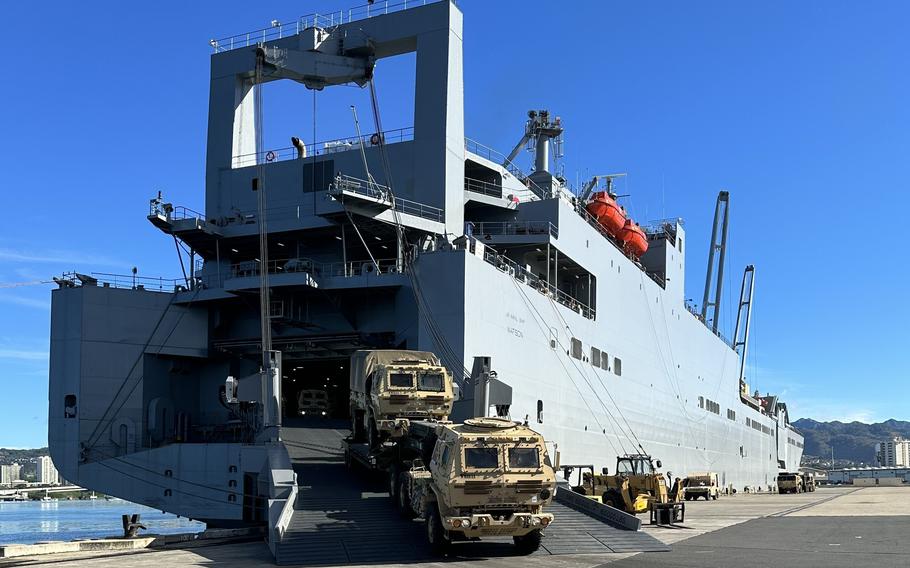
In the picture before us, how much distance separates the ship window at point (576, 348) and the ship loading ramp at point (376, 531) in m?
13.1

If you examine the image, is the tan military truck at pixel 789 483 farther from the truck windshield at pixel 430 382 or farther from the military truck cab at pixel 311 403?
the truck windshield at pixel 430 382

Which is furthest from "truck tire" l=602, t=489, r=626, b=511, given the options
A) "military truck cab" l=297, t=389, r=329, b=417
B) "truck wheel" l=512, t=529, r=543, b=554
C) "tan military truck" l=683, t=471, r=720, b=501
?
"tan military truck" l=683, t=471, r=720, b=501

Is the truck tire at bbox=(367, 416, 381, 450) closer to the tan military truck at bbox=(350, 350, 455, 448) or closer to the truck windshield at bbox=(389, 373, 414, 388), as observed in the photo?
the tan military truck at bbox=(350, 350, 455, 448)

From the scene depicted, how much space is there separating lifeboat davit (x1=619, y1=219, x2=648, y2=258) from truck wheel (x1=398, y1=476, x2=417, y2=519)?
29.8 meters

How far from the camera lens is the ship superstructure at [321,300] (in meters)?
29.2

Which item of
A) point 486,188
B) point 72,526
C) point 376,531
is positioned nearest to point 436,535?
point 376,531

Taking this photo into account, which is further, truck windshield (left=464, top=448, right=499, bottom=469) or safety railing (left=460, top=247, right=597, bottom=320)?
safety railing (left=460, top=247, right=597, bottom=320)

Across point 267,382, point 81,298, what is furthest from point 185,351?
point 267,382

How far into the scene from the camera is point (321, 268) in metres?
34.2

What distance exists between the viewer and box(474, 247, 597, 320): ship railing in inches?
1316

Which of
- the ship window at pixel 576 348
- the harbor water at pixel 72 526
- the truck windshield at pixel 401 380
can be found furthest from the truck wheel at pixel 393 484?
the harbor water at pixel 72 526

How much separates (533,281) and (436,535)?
61.1 feet

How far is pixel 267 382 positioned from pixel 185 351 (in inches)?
349

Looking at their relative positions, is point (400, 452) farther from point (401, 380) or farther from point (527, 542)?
point (527, 542)
